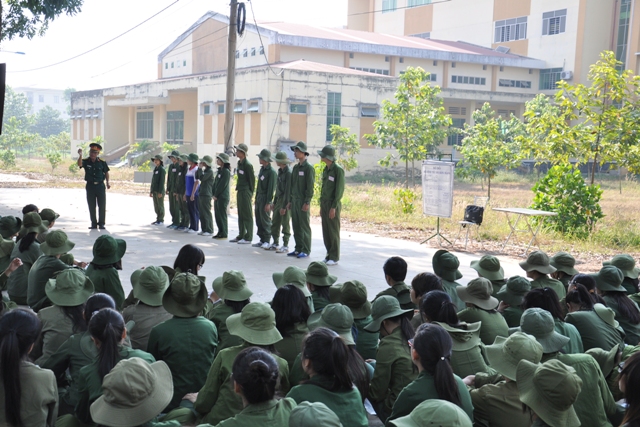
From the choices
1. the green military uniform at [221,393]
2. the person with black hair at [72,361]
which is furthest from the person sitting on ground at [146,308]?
the green military uniform at [221,393]

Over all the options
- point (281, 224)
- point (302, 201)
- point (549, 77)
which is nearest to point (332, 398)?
point (302, 201)

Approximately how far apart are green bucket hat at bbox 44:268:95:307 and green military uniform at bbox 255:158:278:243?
6828 mm

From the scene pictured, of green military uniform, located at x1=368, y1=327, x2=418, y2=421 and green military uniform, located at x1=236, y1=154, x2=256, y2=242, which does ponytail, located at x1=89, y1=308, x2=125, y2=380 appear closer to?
green military uniform, located at x1=368, y1=327, x2=418, y2=421

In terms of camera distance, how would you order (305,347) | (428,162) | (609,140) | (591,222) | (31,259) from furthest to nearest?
1. (609,140)
2. (591,222)
3. (428,162)
4. (31,259)
5. (305,347)

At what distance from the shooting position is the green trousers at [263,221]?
1131 cm

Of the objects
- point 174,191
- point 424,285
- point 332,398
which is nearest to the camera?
point 332,398

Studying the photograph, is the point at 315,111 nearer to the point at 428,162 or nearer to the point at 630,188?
the point at 630,188

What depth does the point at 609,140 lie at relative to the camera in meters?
13.9

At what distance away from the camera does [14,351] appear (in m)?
3.17

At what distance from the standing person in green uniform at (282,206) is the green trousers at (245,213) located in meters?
0.61

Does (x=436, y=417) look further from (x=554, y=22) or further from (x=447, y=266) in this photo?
(x=554, y=22)

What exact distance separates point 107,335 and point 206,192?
9.17 m

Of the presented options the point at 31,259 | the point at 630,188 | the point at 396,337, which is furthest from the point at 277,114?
the point at 396,337

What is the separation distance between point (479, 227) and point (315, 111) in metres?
17.2
